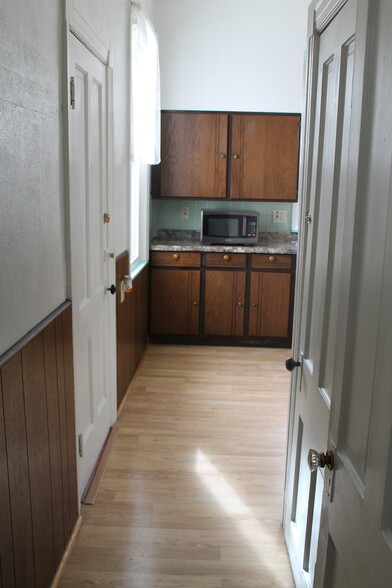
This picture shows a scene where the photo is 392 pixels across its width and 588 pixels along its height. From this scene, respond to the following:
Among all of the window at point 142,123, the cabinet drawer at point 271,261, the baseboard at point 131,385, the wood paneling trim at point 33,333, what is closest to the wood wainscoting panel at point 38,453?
the wood paneling trim at point 33,333

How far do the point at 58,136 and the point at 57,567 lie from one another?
160 cm

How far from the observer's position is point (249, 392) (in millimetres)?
4027

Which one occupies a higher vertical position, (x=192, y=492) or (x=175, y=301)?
(x=175, y=301)

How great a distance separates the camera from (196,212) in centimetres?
533

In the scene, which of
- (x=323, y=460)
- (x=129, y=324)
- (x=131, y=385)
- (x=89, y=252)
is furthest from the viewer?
(x=131, y=385)

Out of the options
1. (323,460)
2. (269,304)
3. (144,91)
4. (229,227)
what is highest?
(144,91)

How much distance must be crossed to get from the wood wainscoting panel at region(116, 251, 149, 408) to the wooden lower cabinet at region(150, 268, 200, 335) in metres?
0.15

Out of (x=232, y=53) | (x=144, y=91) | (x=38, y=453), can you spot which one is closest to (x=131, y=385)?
(x=144, y=91)

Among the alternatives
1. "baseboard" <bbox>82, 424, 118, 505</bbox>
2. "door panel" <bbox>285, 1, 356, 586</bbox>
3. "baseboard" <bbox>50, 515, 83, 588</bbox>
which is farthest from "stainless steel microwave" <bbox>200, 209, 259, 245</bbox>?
"baseboard" <bbox>50, 515, 83, 588</bbox>

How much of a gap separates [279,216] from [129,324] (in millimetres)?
2073

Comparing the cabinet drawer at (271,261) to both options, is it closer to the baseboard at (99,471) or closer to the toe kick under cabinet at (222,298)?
the toe kick under cabinet at (222,298)

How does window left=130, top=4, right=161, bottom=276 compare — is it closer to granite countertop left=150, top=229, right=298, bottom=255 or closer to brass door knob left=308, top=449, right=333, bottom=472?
granite countertop left=150, top=229, right=298, bottom=255

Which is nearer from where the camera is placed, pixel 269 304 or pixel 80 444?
pixel 80 444

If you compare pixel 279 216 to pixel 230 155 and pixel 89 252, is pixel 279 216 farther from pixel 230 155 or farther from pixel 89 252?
pixel 89 252
